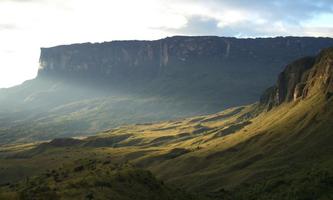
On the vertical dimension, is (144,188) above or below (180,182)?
above

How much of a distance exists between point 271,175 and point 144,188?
94.3 meters

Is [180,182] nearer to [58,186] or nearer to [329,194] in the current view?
[329,194]

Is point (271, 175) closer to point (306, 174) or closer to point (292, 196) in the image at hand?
point (306, 174)

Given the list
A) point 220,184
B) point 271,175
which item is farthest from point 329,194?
point 220,184

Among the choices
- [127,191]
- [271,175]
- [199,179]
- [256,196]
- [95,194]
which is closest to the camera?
[95,194]

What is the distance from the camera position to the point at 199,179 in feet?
637

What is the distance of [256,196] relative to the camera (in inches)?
5679

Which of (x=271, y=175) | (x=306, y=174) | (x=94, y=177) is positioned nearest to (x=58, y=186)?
(x=94, y=177)

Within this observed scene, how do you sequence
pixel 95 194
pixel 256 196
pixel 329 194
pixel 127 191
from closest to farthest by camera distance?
pixel 95 194, pixel 127 191, pixel 329 194, pixel 256 196

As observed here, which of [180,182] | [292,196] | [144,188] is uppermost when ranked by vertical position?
[144,188]

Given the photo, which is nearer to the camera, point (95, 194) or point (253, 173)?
point (95, 194)

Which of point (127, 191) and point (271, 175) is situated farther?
point (271, 175)

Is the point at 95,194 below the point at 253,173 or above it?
above

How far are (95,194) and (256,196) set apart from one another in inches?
3084
